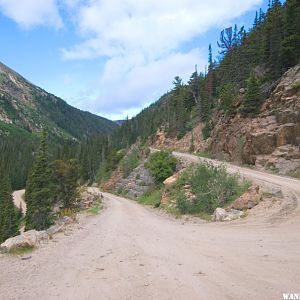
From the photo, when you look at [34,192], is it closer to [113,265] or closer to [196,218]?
[196,218]

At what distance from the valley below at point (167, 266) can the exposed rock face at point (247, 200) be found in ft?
10.3

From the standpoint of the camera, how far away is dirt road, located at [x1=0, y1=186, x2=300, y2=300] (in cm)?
676

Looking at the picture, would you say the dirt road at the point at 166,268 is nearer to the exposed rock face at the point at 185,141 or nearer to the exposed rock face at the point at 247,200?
the exposed rock face at the point at 247,200

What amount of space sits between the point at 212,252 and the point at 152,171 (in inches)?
1290

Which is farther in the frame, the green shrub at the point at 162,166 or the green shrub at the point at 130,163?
the green shrub at the point at 130,163

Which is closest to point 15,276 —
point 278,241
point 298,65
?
point 278,241

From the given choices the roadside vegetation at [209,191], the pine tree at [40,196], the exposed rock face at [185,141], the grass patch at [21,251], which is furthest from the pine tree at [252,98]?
the grass patch at [21,251]

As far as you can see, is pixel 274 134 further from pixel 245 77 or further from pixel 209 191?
pixel 245 77

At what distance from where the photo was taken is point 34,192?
46.0 metres

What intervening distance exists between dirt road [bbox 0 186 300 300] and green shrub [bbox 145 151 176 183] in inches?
1108

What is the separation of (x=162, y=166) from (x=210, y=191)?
21274 millimetres

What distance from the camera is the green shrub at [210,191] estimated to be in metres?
19.8

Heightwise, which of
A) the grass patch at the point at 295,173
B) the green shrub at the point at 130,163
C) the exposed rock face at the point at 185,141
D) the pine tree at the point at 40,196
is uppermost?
the exposed rock face at the point at 185,141

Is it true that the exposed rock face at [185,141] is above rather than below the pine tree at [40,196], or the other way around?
above
